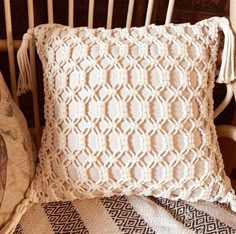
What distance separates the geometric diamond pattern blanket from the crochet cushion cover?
33 mm

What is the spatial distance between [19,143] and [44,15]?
36 cm

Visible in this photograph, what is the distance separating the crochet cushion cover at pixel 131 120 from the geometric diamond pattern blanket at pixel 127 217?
33mm

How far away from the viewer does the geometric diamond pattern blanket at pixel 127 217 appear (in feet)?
2.52

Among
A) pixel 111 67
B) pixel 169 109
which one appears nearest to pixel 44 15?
pixel 111 67

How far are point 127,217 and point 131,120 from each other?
201 millimetres

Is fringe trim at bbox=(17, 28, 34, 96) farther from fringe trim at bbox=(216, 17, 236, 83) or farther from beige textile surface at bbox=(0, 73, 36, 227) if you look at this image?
fringe trim at bbox=(216, 17, 236, 83)

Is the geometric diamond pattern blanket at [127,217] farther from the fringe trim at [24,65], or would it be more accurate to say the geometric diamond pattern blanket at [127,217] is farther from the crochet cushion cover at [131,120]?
the fringe trim at [24,65]

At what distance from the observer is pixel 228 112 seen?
1190mm

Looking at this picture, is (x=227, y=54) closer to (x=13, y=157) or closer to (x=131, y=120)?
(x=131, y=120)

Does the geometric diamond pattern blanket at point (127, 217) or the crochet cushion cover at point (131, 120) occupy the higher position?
the crochet cushion cover at point (131, 120)

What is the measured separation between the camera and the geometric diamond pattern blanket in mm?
768

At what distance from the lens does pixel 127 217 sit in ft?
2.62

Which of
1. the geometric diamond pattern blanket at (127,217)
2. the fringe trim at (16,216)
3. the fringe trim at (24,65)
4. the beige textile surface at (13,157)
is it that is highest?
the fringe trim at (24,65)

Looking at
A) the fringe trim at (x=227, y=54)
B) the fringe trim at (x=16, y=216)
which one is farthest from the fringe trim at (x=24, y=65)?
the fringe trim at (x=227, y=54)
